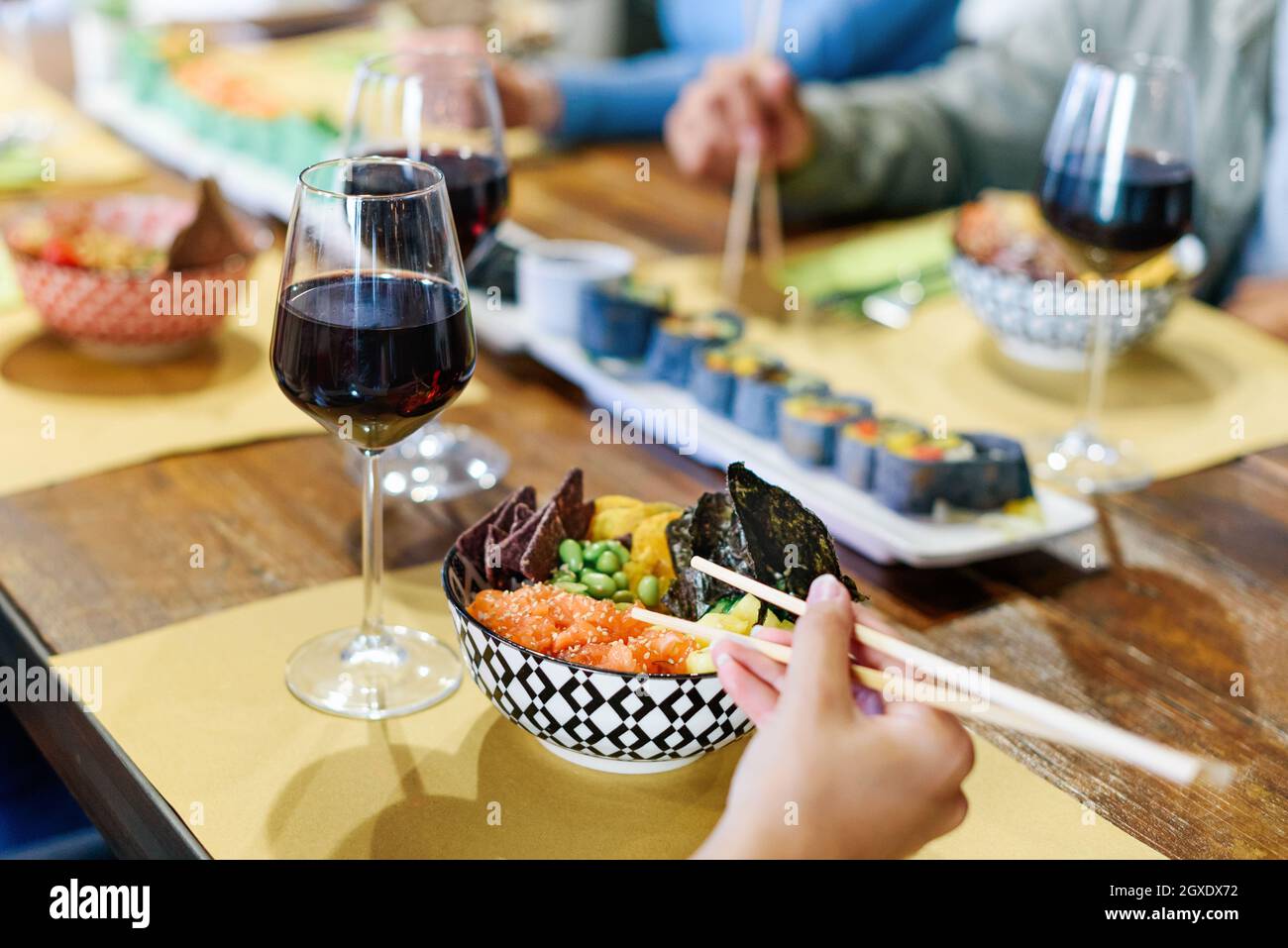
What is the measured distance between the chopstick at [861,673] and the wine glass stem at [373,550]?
24cm

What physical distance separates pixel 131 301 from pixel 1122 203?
104 cm

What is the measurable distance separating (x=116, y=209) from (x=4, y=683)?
790 millimetres

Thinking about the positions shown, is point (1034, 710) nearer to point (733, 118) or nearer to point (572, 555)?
point (572, 555)

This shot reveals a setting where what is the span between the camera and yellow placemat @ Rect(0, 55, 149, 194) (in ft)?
6.73

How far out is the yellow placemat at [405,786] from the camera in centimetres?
84

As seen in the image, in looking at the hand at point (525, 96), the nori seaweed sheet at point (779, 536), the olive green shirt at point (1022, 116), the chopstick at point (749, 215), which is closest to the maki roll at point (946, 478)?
the nori seaweed sheet at point (779, 536)

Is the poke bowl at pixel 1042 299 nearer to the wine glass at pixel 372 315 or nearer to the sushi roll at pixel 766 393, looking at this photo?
the sushi roll at pixel 766 393

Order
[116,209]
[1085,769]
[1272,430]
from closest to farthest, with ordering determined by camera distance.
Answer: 1. [1085,769]
2. [1272,430]
3. [116,209]

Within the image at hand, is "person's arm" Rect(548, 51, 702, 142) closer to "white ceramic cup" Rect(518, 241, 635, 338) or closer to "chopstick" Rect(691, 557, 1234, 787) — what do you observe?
"white ceramic cup" Rect(518, 241, 635, 338)

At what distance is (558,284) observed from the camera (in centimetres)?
155

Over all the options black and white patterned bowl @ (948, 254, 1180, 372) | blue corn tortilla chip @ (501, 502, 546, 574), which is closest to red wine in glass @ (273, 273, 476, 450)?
blue corn tortilla chip @ (501, 502, 546, 574)

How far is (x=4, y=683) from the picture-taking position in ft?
3.38
